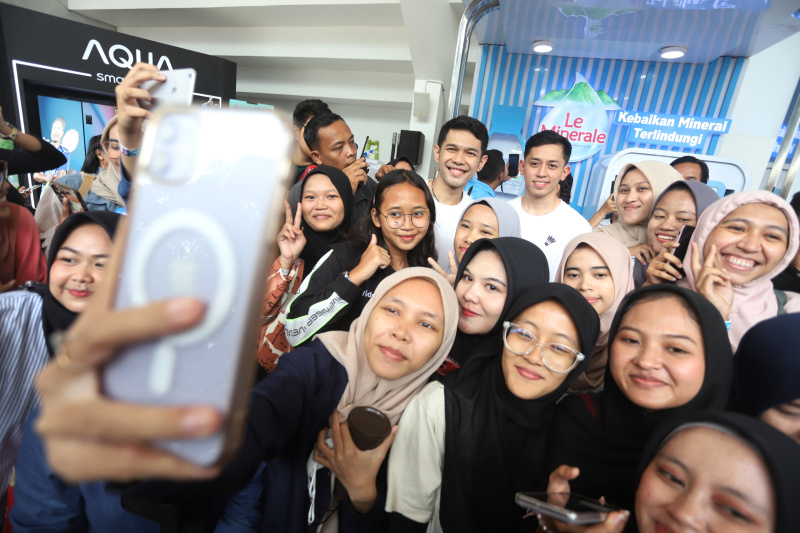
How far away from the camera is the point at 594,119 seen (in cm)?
491

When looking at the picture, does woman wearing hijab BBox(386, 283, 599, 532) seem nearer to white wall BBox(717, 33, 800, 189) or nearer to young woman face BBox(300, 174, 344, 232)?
young woman face BBox(300, 174, 344, 232)

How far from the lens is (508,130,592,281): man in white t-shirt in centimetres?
237

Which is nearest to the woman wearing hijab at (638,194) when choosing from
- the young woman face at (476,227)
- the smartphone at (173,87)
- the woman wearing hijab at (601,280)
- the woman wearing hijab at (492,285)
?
the woman wearing hijab at (601,280)

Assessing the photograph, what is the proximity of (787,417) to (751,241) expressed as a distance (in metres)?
0.81

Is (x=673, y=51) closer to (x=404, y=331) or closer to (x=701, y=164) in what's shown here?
(x=701, y=164)

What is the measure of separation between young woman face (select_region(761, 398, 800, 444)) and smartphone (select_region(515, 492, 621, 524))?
Answer: 27.7 inches

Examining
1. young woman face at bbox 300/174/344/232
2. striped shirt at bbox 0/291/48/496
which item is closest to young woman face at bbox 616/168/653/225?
young woman face at bbox 300/174/344/232

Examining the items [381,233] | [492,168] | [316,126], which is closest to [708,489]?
[381,233]

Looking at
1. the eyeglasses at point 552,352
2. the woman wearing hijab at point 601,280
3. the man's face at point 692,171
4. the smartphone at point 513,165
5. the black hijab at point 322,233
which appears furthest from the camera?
the smartphone at point 513,165

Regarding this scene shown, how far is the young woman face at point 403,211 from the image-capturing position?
1.85 meters

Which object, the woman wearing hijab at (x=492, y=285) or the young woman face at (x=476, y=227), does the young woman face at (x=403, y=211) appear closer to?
the young woman face at (x=476, y=227)

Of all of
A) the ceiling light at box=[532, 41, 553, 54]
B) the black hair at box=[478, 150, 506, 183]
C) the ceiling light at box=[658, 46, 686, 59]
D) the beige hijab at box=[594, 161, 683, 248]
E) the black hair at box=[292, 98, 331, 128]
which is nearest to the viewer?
the beige hijab at box=[594, 161, 683, 248]

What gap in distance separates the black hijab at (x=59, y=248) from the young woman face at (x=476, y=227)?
1547 mm

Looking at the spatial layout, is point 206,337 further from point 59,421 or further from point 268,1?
point 268,1
